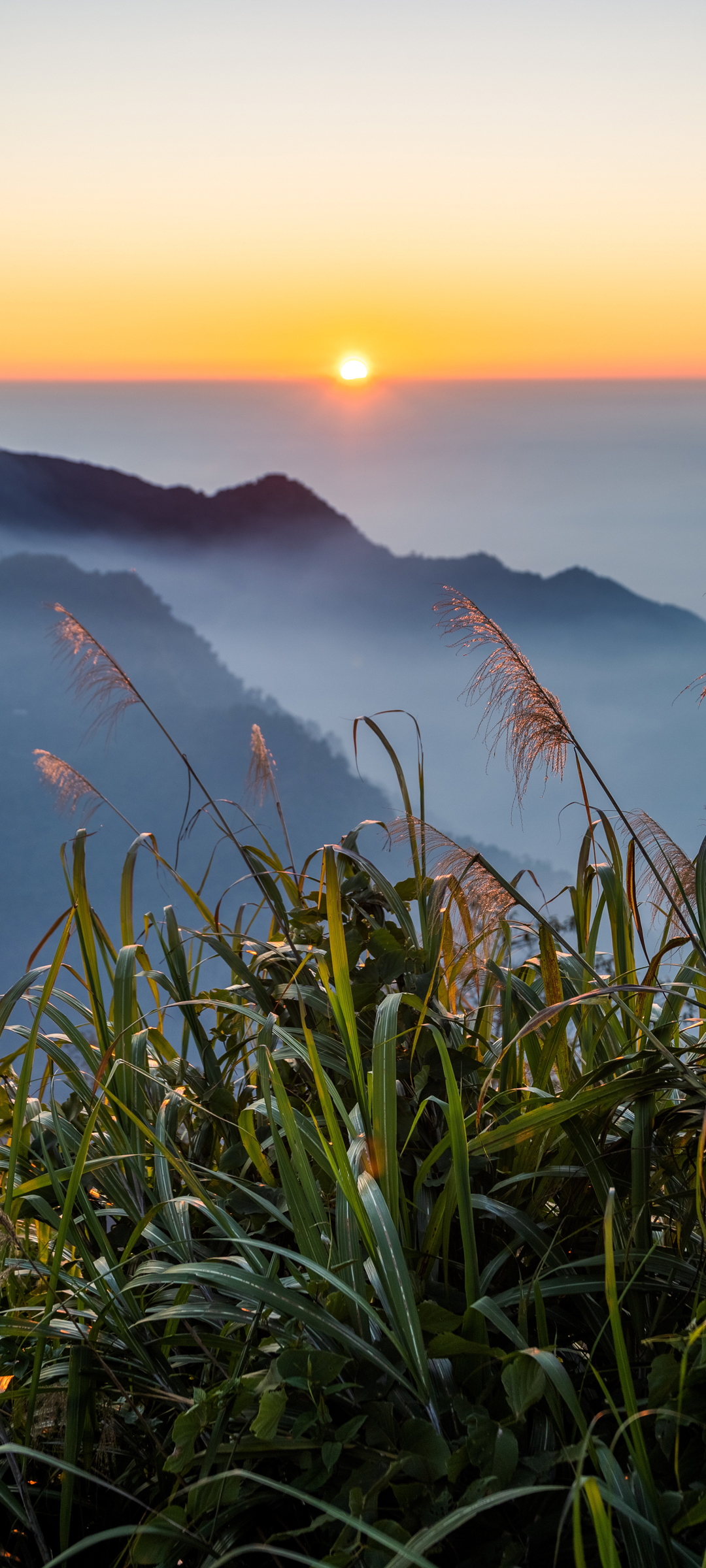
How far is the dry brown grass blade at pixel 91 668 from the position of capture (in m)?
1.07

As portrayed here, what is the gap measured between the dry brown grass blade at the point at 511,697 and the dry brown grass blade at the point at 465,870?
0.09 m

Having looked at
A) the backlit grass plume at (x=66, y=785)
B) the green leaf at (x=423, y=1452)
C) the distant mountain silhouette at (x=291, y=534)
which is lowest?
the green leaf at (x=423, y=1452)

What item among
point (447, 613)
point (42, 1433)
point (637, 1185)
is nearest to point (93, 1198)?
point (42, 1433)

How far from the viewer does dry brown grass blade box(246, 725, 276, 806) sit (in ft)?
3.78

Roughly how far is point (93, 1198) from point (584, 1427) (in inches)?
26.0

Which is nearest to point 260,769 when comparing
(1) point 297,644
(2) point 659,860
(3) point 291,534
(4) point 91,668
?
(4) point 91,668

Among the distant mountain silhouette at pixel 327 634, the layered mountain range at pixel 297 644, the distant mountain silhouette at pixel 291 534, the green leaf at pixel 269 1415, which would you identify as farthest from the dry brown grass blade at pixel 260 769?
the distant mountain silhouette at pixel 291 534

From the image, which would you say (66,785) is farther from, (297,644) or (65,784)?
(297,644)

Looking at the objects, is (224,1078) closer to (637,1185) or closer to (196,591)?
(637,1185)

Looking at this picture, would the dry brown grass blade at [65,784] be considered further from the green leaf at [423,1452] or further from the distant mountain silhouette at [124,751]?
the distant mountain silhouette at [124,751]

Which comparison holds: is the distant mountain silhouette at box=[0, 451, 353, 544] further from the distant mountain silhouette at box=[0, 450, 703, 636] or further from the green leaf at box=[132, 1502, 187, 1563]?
the green leaf at box=[132, 1502, 187, 1563]

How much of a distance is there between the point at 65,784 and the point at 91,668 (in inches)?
6.2

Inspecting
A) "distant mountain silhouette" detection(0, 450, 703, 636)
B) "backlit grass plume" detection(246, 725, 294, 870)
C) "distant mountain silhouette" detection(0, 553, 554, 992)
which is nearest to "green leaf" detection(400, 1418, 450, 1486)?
"backlit grass plume" detection(246, 725, 294, 870)

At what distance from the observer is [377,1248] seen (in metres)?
0.62
